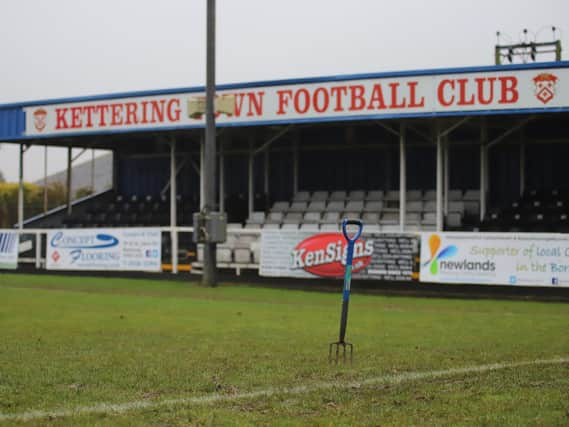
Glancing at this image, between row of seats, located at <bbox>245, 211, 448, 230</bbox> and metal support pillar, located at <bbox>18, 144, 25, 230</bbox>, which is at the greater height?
metal support pillar, located at <bbox>18, 144, 25, 230</bbox>

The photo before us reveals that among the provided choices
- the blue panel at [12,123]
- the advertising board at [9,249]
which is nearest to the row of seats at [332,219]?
the advertising board at [9,249]

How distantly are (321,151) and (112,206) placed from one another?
842cm

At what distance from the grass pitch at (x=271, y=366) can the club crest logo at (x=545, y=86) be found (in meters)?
7.46

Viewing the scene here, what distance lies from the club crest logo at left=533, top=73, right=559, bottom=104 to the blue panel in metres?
18.1

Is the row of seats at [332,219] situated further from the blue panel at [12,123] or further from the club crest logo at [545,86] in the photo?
the blue panel at [12,123]

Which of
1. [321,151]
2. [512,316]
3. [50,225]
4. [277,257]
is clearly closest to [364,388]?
[512,316]

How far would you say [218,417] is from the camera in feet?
23.3

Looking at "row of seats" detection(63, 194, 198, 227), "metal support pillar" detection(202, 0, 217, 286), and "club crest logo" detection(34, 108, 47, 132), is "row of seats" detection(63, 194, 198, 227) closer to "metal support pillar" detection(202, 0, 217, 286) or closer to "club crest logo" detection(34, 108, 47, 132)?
"club crest logo" detection(34, 108, 47, 132)

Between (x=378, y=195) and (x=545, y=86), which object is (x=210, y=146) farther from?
(x=378, y=195)

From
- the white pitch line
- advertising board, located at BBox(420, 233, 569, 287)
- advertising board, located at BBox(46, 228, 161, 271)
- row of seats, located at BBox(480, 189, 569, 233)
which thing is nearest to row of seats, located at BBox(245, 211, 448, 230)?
row of seats, located at BBox(480, 189, 569, 233)

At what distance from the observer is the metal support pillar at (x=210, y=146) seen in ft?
79.2

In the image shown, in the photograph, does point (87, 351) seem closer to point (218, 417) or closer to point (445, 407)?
point (218, 417)

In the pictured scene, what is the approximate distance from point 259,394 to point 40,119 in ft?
86.2

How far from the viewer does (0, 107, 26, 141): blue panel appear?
33.2 metres
